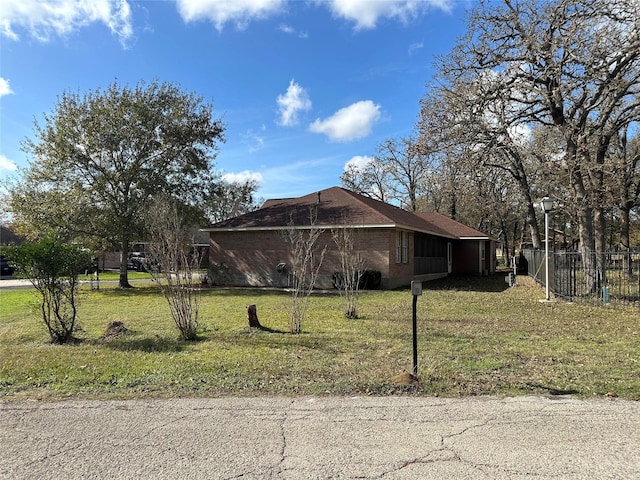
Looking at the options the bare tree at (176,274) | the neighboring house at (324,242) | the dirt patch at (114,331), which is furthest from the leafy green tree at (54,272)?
the neighboring house at (324,242)

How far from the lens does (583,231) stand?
16312 millimetres

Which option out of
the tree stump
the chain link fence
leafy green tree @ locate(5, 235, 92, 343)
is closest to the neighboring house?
the chain link fence

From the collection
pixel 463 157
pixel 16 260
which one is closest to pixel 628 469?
pixel 16 260

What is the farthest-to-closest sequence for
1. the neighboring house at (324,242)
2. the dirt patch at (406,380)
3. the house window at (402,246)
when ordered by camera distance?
the house window at (402,246), the neighboring house at (324,242), the dirt patch at (406,380)

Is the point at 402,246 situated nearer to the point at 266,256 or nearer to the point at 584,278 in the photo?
the point at 266,256

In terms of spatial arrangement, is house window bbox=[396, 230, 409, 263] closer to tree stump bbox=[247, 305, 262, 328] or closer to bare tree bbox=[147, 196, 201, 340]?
tree stump bbox=[247, 305, 262, 328]

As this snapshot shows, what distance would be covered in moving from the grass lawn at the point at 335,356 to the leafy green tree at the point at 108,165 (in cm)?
1068

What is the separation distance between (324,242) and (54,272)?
13.2 m

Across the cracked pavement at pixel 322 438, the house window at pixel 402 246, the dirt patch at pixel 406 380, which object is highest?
the house window at pixel 402 246

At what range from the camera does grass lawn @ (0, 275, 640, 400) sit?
5.22 meters

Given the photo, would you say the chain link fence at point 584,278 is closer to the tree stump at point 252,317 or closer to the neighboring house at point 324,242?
the neighboring house at point 324,242

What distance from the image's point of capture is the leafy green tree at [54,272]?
303 inches

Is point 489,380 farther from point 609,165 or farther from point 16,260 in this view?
point 609,165

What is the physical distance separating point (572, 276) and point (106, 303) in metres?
15.6
